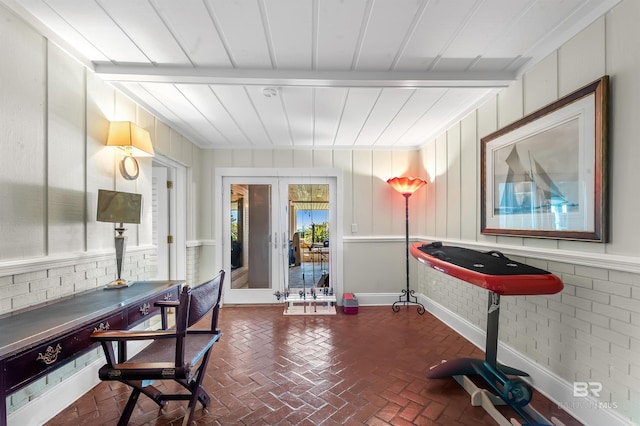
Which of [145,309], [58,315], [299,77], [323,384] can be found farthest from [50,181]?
[323,384]

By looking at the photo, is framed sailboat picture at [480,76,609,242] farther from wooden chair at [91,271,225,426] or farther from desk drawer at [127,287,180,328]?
desk drawer at [127,287,180,328]

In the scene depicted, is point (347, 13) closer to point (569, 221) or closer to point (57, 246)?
point (569, 221)

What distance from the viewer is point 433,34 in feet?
5.91

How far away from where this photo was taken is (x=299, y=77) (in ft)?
7.32

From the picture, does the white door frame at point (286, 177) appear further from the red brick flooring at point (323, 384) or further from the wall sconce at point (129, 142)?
the wall sconce at point (129, 142)

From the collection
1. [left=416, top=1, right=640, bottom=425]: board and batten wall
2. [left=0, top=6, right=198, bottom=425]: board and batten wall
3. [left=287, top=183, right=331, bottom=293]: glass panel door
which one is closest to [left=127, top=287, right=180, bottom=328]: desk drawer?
[left=0, top=6, right=198, bottom=425]: board and batten wall

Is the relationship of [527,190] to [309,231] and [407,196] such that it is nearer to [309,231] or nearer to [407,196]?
[407,196]

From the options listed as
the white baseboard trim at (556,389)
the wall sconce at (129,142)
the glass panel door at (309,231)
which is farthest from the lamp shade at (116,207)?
the white baseboard trim at (556,389)

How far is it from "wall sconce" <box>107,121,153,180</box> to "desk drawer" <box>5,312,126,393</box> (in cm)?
141

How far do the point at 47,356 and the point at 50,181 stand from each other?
3.82 ft

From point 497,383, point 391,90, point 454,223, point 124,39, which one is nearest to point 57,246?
point 124,39

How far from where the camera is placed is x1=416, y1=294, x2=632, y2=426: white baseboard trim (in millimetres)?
1601

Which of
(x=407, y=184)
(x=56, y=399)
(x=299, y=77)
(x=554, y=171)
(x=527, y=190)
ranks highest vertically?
(x=299, y=77)

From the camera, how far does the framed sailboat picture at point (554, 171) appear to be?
5.33ft
